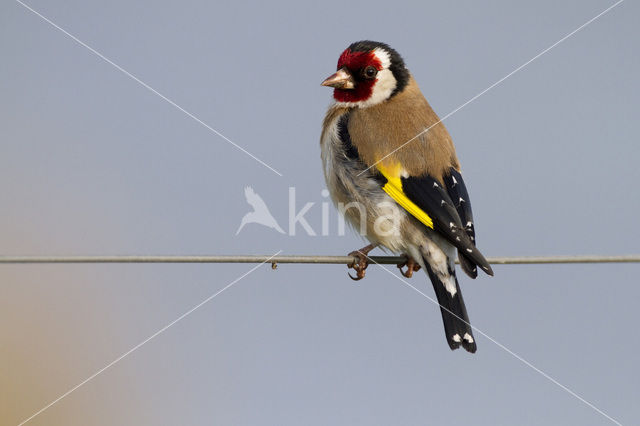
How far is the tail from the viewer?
12.0 ft

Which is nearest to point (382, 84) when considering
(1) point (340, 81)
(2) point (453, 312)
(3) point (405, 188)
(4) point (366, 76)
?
(4) point (366, 76)

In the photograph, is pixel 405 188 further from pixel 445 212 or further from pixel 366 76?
pixel 366 76

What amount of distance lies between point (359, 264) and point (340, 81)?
3.71 ft

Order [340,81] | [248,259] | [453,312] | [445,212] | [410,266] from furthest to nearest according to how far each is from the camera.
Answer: [340,81], [410,266], [453,312], [445,212], [248,259]

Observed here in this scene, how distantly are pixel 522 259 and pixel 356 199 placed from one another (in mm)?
1215

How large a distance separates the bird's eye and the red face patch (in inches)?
0.7

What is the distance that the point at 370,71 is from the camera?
4.50 m

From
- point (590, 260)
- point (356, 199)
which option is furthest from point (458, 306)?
point (590, 260)

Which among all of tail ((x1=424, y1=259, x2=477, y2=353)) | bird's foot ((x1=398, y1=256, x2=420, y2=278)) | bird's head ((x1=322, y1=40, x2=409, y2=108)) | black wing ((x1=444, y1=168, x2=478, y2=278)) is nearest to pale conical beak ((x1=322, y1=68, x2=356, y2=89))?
bird's head ((x1=322, y1=40, x2=409, y2=108))

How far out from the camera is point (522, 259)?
291 cm

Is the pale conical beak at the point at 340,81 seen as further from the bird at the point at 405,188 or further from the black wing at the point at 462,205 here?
the black wing at the point at 462,205

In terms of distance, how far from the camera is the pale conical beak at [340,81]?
14.6 feet

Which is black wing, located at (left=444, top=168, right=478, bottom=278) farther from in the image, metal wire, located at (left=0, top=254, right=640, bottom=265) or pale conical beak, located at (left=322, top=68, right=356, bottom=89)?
pale conical beak, located at (left=322, top=68, right=356, bottom=89)

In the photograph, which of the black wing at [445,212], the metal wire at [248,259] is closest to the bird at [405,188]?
the black wing at [445,212]
